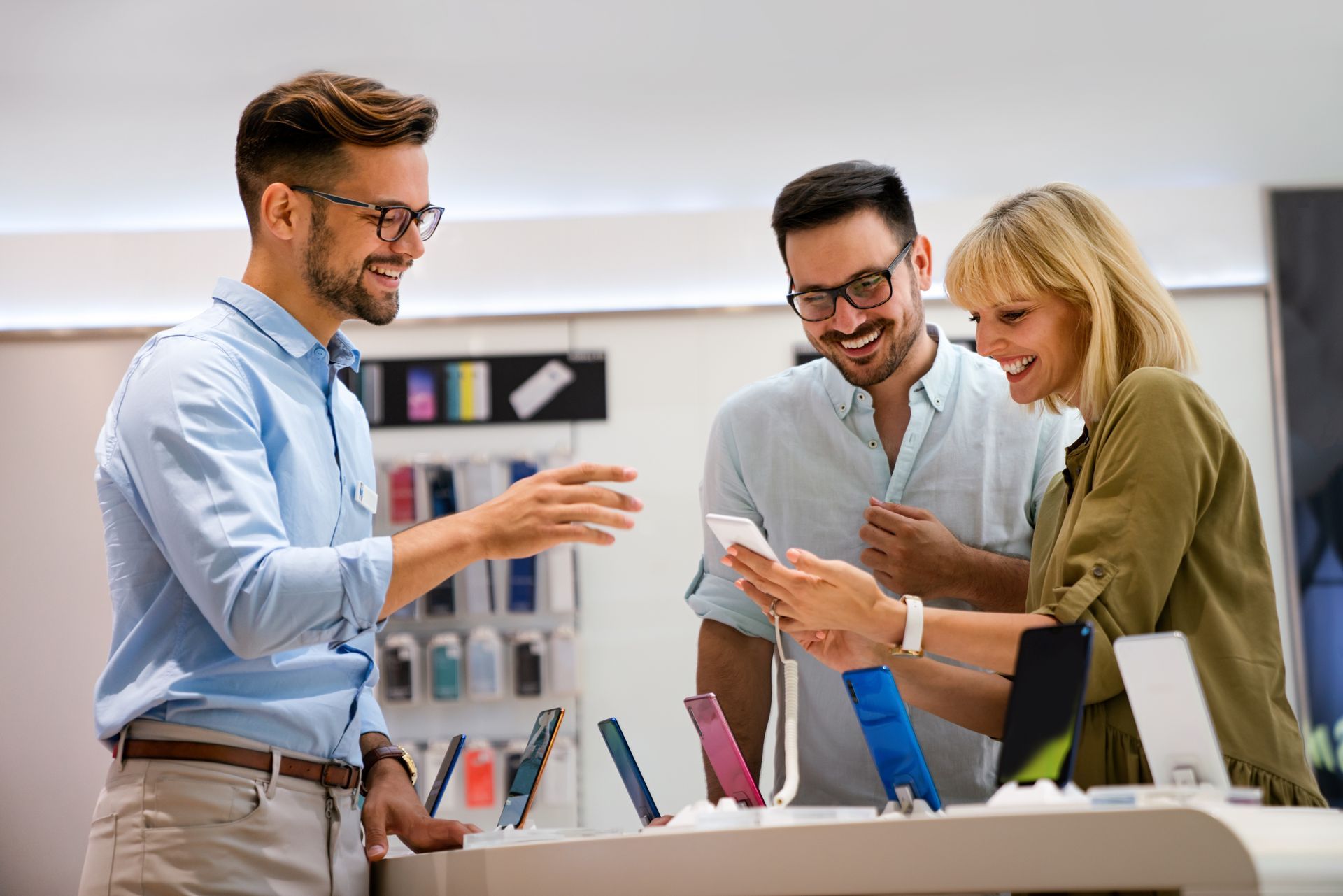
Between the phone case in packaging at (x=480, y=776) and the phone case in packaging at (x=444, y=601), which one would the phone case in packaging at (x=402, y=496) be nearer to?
the phone case in packaging at (x=444, y=601)

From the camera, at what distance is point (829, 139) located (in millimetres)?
4922

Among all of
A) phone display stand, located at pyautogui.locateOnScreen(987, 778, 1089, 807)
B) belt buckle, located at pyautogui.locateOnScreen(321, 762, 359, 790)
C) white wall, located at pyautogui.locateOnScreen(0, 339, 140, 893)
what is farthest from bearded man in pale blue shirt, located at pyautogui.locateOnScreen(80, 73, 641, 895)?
white wall, located at pyautogui.locateOnScreen(0, 339, 140, 893)

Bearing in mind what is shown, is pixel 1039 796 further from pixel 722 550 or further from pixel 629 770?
pixel 722 550

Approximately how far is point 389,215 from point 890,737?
1184mm

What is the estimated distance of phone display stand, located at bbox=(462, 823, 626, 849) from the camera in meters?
1.52

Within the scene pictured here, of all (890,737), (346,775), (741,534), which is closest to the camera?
(890,737)

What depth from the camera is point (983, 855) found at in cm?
112

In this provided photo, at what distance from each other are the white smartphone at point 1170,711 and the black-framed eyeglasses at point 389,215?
4.21 feet

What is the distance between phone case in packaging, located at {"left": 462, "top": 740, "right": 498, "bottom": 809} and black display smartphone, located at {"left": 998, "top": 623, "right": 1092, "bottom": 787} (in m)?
3.73

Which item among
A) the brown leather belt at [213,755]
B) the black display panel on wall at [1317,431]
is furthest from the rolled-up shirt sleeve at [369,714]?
the black display panel on wall at [1317,431]

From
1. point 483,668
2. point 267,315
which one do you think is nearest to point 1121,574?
point 267,315

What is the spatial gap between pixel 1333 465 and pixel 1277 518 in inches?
12.2

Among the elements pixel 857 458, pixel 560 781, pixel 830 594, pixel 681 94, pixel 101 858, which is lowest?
pixel 560 781

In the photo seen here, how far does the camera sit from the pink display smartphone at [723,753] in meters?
1.62
